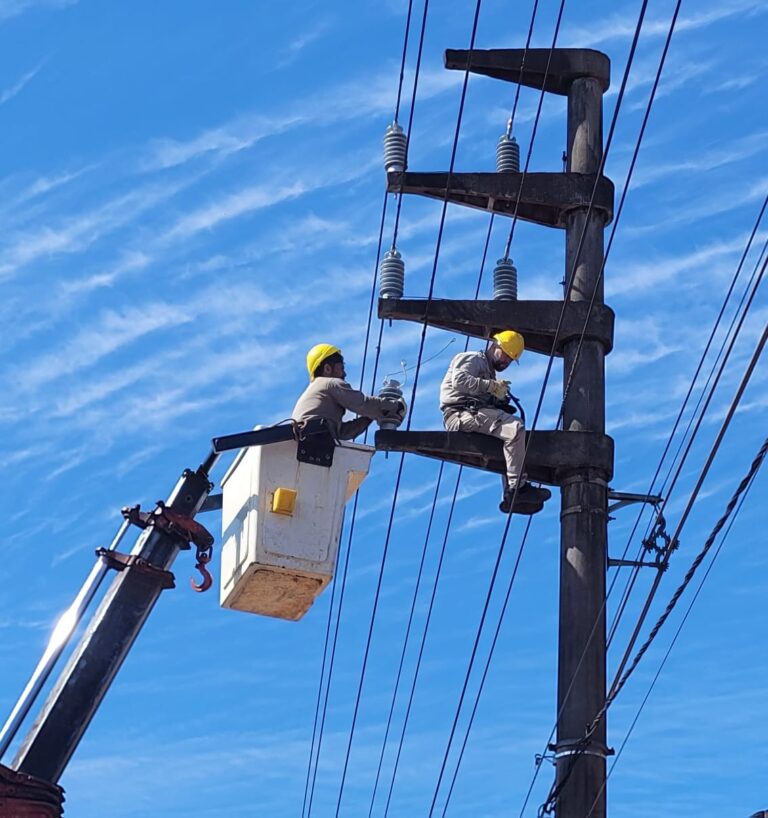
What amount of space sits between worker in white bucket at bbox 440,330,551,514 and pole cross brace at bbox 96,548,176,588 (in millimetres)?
2338

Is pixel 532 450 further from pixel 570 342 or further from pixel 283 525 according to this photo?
pixel 283 525

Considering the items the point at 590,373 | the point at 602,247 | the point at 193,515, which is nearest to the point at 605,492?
the point at 590,373

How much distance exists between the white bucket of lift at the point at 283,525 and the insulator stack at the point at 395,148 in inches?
82.4

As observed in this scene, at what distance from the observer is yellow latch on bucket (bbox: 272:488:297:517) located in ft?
44.5

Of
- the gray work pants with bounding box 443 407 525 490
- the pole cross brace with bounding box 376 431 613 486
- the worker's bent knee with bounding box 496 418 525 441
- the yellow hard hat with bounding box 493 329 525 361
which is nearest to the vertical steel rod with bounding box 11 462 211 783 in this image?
the pole cross brace with bounding box 376 431 613 486

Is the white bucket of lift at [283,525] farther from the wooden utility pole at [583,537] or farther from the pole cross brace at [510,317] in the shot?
the wooden utility pole at [583,537]

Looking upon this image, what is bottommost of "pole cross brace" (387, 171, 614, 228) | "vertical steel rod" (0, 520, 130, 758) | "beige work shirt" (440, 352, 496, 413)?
"vertical steel rod" (0, 520, 130, 758)

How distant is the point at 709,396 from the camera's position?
11.7 m

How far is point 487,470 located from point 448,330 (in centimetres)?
104

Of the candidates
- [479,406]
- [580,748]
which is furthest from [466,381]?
[580,748]

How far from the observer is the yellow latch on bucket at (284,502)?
13562mm

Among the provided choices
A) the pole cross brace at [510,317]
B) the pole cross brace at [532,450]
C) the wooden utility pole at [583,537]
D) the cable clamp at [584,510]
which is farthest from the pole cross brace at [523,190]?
the cable clamp at [584,510]

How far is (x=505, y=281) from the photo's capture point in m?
14.8

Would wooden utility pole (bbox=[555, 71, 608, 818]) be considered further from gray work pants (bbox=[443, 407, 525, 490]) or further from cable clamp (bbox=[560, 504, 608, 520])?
gray work pants (bbox=[443, 407, 525, 490])
